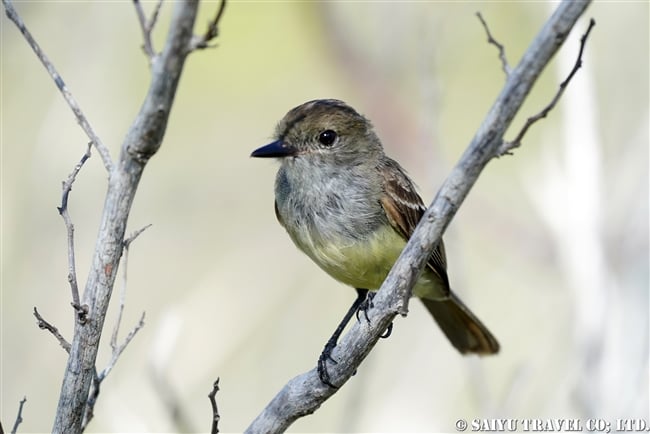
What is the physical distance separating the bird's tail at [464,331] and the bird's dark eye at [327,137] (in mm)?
1194

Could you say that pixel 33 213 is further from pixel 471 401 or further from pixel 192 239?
pixel 471 401

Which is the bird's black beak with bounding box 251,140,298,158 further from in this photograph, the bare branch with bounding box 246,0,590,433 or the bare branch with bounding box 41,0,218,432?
the bare branch with bounding box 41,0,218,432

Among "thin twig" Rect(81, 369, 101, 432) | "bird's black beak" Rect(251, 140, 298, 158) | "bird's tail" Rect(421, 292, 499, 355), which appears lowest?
"bird's tail" Rect(421, 292, 499, 355)

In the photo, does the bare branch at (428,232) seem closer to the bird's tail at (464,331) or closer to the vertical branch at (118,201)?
the vertical branch at (118,201)

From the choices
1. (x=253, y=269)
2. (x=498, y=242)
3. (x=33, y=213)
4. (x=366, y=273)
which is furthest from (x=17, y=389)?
(x=498, y=242)

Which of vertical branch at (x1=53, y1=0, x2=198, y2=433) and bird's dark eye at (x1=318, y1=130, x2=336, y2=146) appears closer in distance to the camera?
vertical branch at (x1=53, y1=0, x2=198, y2=433)

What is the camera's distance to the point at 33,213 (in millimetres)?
4785

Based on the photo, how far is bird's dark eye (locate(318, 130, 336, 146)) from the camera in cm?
389

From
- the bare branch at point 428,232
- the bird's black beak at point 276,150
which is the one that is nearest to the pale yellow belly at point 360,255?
the bird's black beak at point 276,150

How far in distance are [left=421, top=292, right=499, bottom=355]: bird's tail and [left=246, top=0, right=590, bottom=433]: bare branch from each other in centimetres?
177

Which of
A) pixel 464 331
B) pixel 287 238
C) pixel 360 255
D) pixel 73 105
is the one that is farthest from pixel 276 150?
pixel 287 238

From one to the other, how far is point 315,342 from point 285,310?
35 cm

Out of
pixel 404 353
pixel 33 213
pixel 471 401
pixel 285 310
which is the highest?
pixel 33 213

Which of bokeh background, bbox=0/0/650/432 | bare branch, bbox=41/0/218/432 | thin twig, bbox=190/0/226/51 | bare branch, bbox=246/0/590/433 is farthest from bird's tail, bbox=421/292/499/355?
thin twig, bbox=190/0/226/51
